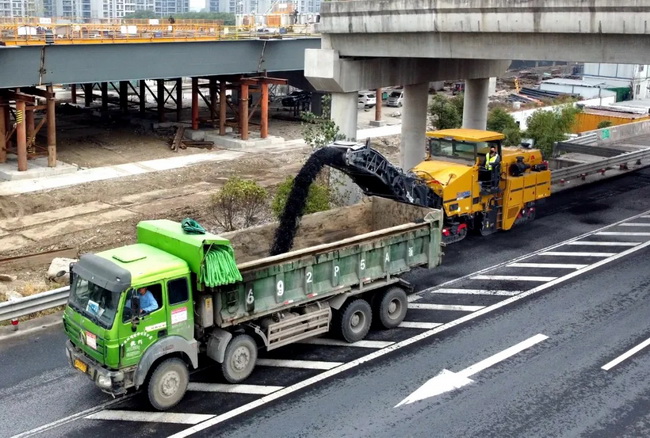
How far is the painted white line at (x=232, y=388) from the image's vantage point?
552 inches

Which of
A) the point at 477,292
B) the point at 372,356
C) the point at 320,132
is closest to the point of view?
the point at 372,356

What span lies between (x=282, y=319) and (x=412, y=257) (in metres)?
3.77

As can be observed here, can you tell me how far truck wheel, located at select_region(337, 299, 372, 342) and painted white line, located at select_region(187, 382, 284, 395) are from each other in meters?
2.25

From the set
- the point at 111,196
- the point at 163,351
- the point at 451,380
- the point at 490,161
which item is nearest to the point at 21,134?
the point at 111,196

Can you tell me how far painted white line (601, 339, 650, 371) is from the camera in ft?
49.7

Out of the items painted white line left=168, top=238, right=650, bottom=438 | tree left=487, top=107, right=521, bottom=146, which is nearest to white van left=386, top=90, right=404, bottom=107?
tree left=487, top=107, right=521, bottom=146

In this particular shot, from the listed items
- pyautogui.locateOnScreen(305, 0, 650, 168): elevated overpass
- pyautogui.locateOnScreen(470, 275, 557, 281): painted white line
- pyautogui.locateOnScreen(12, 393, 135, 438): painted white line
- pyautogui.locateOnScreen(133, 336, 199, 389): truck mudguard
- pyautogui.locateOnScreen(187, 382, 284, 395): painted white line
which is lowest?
pyautogui.locateOnScreen(12, 393, 135, 438): painted white line

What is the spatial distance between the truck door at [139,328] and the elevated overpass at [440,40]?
1535cm

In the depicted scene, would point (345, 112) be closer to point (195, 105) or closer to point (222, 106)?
point (222, 106)

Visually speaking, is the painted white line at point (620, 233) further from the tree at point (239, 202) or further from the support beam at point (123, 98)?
the support beam at point (123, 98)

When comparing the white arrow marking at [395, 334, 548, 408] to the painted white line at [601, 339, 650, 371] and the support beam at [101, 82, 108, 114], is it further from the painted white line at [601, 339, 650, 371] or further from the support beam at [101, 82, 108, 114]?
the support beam at [101, 82, 108, 114]

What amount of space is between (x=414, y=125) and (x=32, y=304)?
66.3ft

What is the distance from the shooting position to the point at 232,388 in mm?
14133

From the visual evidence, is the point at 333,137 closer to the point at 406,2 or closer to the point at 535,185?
the point at 406,2
